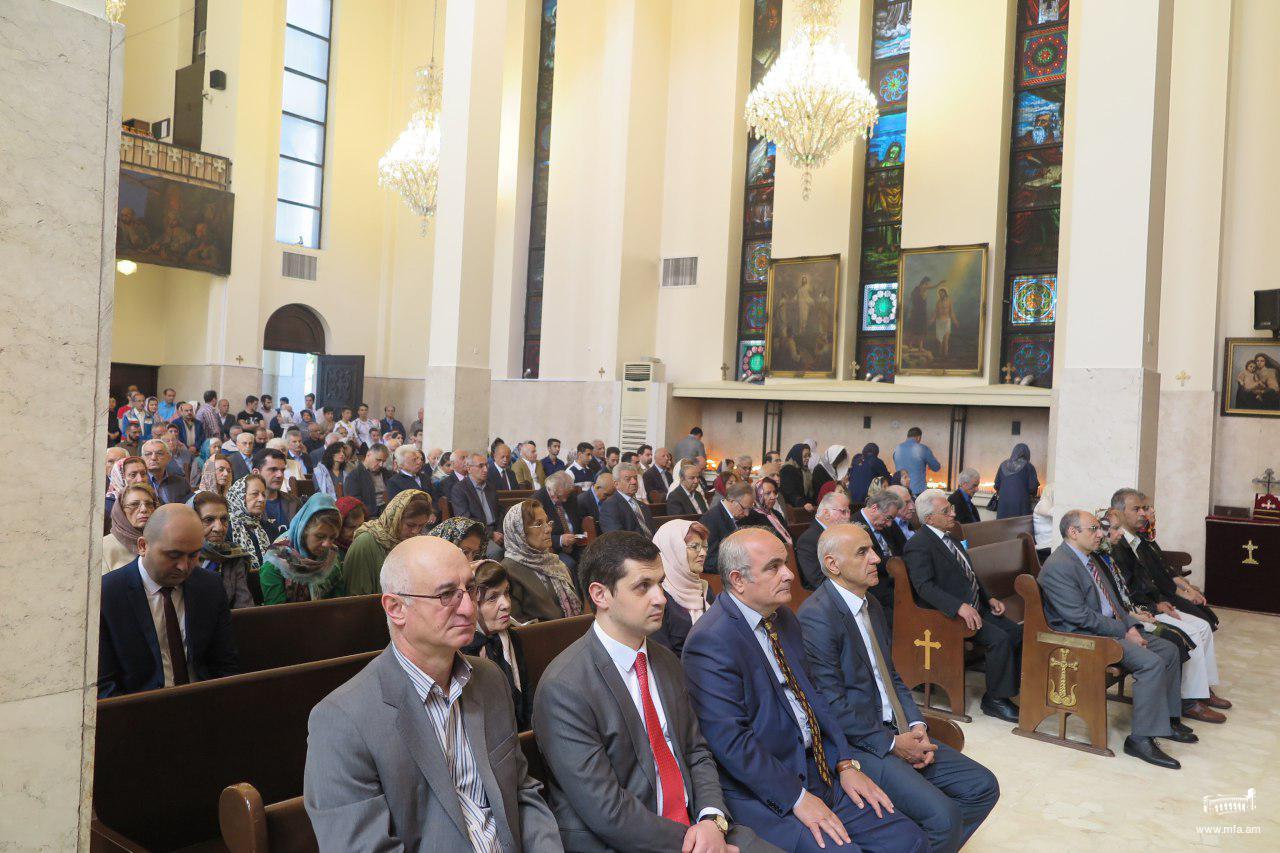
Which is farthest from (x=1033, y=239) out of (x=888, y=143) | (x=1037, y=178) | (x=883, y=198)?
(x=888, y=143)

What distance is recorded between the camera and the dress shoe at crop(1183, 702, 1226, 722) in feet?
17.8

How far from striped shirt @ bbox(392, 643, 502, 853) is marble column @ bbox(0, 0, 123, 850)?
0.73 m

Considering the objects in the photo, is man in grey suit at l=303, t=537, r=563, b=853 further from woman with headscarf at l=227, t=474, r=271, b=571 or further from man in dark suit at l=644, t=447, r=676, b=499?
man in dark suit at l=644, t=447, r=676, b=499

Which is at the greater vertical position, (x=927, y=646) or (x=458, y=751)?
(x=458, y=751)

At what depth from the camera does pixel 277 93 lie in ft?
57.1

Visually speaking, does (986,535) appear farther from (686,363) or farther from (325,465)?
(686,363)

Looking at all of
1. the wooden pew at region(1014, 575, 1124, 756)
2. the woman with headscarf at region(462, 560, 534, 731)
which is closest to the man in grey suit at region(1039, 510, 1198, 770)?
the wooden pew at region(1014, 575, 1124, 756)

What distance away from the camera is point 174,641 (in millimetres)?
3148

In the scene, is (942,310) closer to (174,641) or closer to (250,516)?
(250,516)

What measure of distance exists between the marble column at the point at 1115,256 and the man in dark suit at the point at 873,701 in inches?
168

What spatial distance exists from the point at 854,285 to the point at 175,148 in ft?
39.5

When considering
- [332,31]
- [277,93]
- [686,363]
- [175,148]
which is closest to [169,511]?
[686,363]

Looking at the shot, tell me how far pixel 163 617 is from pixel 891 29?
13.8m

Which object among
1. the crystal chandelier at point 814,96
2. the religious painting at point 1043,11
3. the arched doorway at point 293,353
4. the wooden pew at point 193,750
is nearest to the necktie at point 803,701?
the wooden pew at point 193,750
